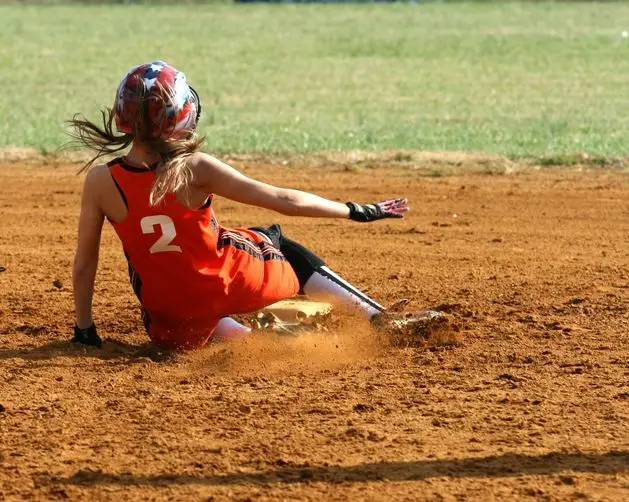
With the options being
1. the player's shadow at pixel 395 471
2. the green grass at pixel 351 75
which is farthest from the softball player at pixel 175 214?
the green grass at pixel 351 75

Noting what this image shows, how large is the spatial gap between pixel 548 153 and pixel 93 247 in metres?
7.46

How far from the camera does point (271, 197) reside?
564cm

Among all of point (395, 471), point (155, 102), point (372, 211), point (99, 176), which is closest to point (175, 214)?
point (99, 176)

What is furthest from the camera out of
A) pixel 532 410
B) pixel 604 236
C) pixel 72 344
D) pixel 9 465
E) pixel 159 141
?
pixel 604 236

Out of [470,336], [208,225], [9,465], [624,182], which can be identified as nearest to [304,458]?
[9,465]

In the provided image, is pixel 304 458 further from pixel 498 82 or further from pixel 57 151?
pixel 498 82

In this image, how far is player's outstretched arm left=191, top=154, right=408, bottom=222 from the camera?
5578mm

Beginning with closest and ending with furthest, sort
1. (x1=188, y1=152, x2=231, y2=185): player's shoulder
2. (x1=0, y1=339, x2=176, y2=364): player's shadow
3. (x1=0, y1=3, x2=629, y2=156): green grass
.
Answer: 1. (x1=188, y1=152, x2=231, y2=185): player's shoulder
2. (x1=0, y1=339, x2=176, y2=364): player's shadow
3. (x1=0, y1=3, x2=629, y2=156): green grass

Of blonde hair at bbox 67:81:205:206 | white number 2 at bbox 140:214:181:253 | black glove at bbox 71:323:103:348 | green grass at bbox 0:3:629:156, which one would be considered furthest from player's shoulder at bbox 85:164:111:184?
green grass at bbox 0:3:629:156

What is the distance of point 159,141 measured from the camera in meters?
5.54

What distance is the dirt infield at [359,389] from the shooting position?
429cm

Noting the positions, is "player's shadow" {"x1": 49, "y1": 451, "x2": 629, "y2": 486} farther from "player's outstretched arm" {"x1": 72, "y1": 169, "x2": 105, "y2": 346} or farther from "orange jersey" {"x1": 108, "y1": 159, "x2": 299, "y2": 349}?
"player's outstretched arm" {"x1": 72, "y1": 169, "x2": 105, "y2": 346}

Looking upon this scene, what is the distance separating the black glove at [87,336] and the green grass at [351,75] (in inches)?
264

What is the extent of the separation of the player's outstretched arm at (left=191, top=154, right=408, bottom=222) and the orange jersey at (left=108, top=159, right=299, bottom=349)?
0.17 metres
